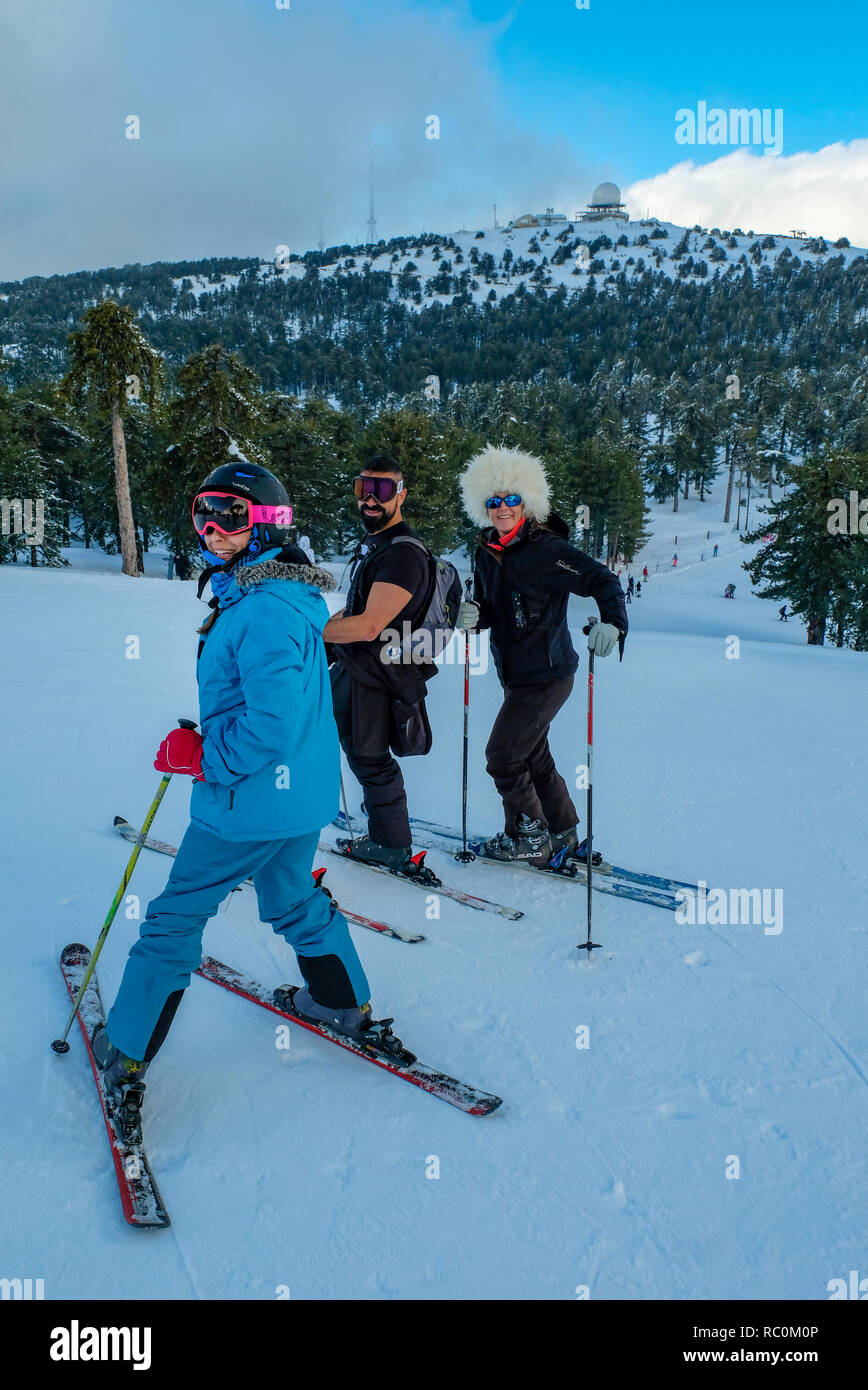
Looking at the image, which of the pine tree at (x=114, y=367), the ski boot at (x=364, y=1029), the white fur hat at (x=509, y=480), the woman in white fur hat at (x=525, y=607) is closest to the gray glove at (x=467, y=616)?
the woman in white fur hat at (x=525, y=607)

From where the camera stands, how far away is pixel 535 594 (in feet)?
14.6

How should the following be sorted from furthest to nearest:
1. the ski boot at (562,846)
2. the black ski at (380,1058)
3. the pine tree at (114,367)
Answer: the pine tree at (114,367) → the ski boot at (562,846) → the black ski at (380,1058)

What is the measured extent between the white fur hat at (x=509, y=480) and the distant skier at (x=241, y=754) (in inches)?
76.2

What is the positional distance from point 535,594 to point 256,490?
7.12ft

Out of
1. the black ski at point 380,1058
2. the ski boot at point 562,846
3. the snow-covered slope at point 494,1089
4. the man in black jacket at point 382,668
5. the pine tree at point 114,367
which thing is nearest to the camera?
the snow-covered slope at point 494,1089

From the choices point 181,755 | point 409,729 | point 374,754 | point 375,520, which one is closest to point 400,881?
point 374,754

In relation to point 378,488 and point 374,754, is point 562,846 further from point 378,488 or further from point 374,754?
point 378,488

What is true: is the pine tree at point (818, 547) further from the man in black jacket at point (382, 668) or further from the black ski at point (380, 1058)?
the black ski at point (380, 1058)

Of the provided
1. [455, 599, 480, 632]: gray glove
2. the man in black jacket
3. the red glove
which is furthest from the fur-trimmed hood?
[455, 599, 480, 632]: gray glove

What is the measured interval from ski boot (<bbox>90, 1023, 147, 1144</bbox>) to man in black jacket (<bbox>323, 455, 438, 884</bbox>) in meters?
1.83

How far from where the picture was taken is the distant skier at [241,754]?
242 cm

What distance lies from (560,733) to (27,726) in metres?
5.08

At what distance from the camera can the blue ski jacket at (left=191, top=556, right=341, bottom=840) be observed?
2.40 metres
